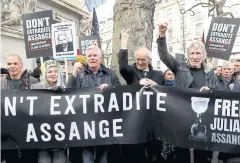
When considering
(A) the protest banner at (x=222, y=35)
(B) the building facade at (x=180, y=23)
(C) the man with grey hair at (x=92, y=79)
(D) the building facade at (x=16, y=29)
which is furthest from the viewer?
(B) the building facade at (x=180, y=23)

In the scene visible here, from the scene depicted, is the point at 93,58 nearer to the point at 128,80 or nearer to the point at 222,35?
the point at 128,80

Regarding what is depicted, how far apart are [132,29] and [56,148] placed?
12.2ft

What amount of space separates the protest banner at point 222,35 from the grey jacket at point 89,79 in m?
3.53

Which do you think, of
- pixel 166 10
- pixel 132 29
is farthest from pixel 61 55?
pixel 166 10

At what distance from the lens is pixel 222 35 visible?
782cm

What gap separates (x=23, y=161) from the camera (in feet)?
15.8

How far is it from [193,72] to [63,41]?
3.24m

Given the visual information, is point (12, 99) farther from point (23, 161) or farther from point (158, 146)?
point (158, 146)

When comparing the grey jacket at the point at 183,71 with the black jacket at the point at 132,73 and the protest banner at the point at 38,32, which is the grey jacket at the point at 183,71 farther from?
the protest banner at the point at 38,32

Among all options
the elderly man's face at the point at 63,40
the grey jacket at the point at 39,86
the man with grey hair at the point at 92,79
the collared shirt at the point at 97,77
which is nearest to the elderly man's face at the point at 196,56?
the man with grey hair at the point at 92,79

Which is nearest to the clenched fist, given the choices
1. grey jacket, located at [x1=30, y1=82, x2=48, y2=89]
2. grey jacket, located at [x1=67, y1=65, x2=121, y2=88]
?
grey jacket, located at [x1=67, y1=65, x2=121, y2=88]

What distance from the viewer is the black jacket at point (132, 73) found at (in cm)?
491

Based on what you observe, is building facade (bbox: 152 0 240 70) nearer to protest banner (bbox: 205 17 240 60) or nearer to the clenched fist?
protest banner (bbox: 205 17 240 60)

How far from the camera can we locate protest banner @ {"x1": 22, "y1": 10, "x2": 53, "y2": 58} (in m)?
7.49
